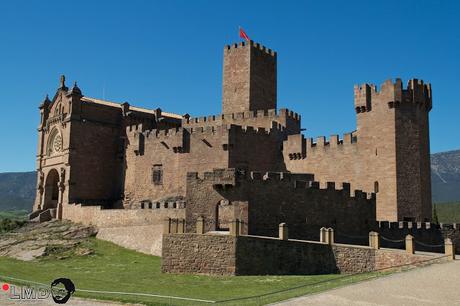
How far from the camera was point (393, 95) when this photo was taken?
106 ft

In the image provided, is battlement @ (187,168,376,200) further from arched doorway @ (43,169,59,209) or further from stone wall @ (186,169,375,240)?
arched doorway @ (43,169,59,209)

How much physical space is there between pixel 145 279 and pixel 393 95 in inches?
784

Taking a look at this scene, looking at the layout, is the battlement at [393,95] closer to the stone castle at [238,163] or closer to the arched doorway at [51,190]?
the stone castle at [238,163]

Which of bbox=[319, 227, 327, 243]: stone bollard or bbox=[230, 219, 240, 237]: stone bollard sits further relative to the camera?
bbox=[319, 227, 327, 243]: stone bollard

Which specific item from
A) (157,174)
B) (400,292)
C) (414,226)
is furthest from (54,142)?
(400,292)

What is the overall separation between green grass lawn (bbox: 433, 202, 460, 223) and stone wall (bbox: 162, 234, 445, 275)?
65.2 meters

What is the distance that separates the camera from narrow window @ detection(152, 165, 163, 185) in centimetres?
4028

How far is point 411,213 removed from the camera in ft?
103

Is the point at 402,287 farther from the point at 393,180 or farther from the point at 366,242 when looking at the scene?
the point at 393,180

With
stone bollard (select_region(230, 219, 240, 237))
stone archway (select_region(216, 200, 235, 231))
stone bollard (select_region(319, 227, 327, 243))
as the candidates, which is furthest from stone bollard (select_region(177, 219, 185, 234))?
stone bollard (select_region(319, 227, 327, 243))

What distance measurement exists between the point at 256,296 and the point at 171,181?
24.3m

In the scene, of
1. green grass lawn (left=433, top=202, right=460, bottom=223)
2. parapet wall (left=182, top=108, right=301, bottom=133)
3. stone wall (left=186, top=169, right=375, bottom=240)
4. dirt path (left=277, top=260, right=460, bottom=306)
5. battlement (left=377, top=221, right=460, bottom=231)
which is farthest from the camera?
green grass lawn (left=433, top=202, right=460, bottom=223)

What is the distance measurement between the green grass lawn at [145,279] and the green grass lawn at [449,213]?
6734 centimetres

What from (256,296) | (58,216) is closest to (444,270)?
(256,296)
